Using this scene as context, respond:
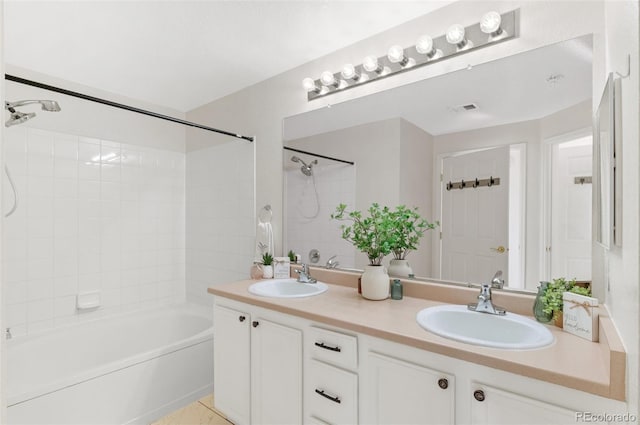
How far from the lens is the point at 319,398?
1.39 meters

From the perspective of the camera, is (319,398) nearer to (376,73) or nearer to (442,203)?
(442,203)

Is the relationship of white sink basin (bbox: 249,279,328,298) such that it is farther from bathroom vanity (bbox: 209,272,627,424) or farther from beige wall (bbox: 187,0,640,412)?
beige wall (bbox: 187,0,640,412)

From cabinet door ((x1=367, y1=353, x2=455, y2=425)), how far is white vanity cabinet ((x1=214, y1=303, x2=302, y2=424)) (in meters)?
0.39

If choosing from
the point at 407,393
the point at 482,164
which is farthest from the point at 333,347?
the point at 482,164

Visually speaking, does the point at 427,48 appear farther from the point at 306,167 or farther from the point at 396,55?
the point at 306,167

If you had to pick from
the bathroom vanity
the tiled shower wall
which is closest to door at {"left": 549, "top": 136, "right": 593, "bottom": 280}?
the bathroom vanity

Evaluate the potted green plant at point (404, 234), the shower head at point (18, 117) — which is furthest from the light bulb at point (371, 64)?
the shower head at point (18, 117)

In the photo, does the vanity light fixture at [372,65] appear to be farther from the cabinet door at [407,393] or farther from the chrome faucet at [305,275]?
the cabinet door at [407,393]

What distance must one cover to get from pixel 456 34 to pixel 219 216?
229 centimetres

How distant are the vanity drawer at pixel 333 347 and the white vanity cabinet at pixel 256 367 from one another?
0.08m

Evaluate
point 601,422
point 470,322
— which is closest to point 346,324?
point 470,322

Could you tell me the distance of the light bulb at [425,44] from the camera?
1635 mm

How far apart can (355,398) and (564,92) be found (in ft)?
5.07

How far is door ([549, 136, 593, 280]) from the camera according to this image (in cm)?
131
